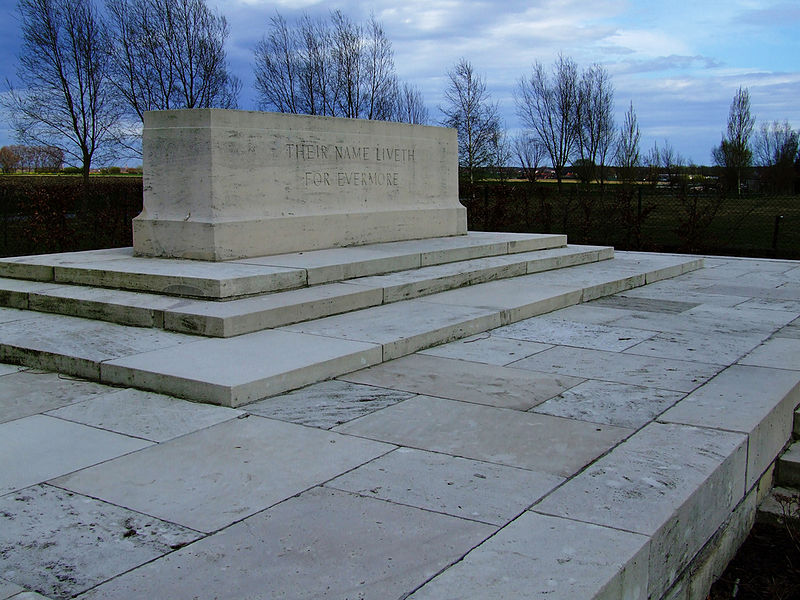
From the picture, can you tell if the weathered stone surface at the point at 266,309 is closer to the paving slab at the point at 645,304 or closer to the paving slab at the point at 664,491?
the paving slab at the point at 645,304

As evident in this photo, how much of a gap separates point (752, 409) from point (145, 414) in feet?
11.6

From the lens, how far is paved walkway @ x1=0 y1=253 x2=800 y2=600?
273 centimetres

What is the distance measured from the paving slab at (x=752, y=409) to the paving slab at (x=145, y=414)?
8.69 feet

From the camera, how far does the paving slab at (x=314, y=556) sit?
261cm

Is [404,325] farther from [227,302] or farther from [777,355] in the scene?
[777,355]

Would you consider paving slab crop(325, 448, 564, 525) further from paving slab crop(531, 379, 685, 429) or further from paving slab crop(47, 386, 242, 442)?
paving slab crop(47, 386, 242, 442)

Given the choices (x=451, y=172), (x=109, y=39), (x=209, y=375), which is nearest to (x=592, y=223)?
(x=451, y=172)

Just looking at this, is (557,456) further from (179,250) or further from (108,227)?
(108,227)

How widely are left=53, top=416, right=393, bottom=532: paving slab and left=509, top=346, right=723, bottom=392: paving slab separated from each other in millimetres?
2042

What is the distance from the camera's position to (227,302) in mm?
6828

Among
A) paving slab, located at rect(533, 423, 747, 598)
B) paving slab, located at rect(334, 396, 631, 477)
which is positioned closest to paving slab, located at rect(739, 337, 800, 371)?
paving slab, located at rect(533, 423, 747, 598)

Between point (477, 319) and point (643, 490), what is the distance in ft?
11.8

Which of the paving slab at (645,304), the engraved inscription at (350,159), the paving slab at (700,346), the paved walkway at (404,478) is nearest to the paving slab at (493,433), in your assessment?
the paved walkway at (404,478)

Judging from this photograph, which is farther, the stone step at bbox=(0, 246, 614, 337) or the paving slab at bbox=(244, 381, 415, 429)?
the stone step at bbox=(0, 246, 614, 337)
